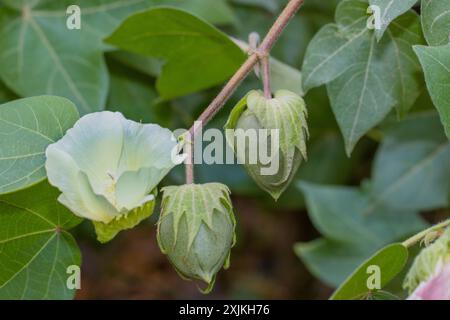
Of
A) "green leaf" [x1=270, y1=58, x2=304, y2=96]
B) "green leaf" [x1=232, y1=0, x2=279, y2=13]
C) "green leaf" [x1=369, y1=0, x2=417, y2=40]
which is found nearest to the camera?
"green leaf" [x1=369, y1=0, x2=417, y2=40]

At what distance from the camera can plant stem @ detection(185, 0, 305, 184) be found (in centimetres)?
74

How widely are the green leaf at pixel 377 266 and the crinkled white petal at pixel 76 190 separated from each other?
0.68ft

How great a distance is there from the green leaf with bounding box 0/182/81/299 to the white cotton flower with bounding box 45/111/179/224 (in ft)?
0.30

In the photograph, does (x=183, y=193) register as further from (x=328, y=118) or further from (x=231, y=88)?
(x=328, y=118)

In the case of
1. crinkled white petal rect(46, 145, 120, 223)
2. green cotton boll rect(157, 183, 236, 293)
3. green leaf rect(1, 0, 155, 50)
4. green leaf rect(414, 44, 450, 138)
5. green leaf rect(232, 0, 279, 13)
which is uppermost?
green leaf rect(232, 0, 279, 13)

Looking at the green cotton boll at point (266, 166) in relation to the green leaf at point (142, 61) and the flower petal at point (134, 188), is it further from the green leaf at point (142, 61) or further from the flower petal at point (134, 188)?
the green leaf at point (142, 61)

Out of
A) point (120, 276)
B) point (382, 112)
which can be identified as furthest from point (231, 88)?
point (120, 276)

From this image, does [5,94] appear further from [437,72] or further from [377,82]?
[437,72]

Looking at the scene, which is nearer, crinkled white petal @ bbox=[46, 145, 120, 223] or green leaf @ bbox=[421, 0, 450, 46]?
crinkled white petal @ bbox=[46, 145, 120, 223]

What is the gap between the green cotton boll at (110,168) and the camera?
0.71m

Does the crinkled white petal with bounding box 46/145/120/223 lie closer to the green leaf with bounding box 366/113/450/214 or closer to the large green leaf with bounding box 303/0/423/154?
the large green leaf with bounding box 303/0/423/154

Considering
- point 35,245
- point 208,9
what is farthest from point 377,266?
point 208,9

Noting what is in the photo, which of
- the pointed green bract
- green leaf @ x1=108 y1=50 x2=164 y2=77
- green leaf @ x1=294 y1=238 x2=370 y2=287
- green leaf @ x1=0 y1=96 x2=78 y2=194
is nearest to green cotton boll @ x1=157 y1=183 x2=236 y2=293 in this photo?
the pointed green bract

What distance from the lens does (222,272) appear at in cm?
179
